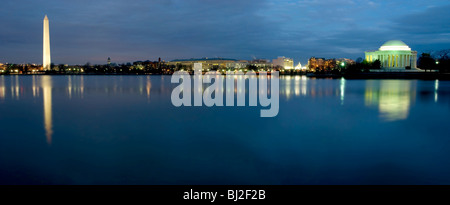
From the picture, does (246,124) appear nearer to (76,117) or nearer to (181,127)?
(181,127)

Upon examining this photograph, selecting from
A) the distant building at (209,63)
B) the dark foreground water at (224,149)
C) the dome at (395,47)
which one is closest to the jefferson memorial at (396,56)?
the dome at (395,47)

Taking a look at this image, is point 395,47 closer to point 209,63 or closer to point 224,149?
point 209,63

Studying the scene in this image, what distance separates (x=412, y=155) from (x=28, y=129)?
34.2 feet

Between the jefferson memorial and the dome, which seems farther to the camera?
the dome

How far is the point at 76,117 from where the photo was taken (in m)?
13.5

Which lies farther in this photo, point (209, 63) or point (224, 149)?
point (209, 63)

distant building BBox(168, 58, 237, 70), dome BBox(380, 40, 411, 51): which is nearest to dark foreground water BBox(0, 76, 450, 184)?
dome BBox(380, 40, 411, 51)

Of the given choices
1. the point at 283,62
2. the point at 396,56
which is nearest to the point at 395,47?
the point at 396,56

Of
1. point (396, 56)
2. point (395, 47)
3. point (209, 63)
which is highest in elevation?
point (395, 47)

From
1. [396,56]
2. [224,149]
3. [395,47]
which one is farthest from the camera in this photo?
[395,47]

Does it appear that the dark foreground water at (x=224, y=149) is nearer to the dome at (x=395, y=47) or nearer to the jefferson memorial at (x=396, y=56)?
the jefferson memorial at (x=396, y=56)

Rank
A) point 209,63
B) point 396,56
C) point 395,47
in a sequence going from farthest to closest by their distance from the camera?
point 209,63
point 395,47
point 396,56

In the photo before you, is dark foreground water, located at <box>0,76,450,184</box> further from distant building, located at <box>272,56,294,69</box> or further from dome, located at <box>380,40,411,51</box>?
distant building, located at <box>272,56,294,69</box>
